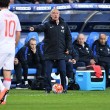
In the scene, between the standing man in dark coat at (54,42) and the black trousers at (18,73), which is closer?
the standing man in dark coat at (54,42)

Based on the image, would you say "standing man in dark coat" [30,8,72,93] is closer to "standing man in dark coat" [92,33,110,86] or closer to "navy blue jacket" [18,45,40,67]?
"navy blue jacket" [18,45,40,67]

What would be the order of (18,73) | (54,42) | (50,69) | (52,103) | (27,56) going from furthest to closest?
(27,56)
(18,73)
(54,42)
(50,69)
(52,103)

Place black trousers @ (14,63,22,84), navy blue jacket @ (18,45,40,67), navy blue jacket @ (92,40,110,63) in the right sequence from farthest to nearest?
navy blue jacket @ (92,40,110,63) < navy blue jacket @ (18,45,40,67) < black trousers @ (14,63,22,84)

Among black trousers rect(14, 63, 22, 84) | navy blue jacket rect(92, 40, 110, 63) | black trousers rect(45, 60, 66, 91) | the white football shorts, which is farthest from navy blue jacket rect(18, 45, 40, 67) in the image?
the white football shorts

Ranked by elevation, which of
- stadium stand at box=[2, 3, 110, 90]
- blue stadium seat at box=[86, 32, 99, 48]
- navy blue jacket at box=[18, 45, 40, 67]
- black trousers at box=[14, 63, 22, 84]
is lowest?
black trousers at box=[14, 63, 22, 84]

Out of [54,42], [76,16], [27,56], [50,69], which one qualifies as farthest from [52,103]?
[76,16]

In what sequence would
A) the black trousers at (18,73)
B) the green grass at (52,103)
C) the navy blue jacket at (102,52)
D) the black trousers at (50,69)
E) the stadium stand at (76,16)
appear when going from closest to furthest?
1. the green grass at (52,103)
2. the black trousers at (50,69)
3. the black trousers at (18,73)
4. the navy blue jacket at (102,52)
5. the stadium stand at (76,16)

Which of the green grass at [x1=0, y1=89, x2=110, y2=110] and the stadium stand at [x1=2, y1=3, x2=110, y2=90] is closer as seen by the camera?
the green grass at [x1=0, y1=89, x2=110, y2=110]

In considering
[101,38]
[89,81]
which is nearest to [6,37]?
[89,81]

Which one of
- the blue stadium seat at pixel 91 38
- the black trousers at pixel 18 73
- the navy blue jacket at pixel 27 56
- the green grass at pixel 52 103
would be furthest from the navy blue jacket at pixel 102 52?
the green grass at pixel 52 103

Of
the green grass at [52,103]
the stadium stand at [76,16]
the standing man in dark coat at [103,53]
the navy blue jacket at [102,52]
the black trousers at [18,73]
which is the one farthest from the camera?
the stadium stand at [76,16]

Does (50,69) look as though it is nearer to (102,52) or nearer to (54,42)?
(54,42)

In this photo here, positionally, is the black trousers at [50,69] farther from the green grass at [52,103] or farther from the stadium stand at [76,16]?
the stadium stand at [76,16]

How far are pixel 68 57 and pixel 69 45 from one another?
3718 millimetres
